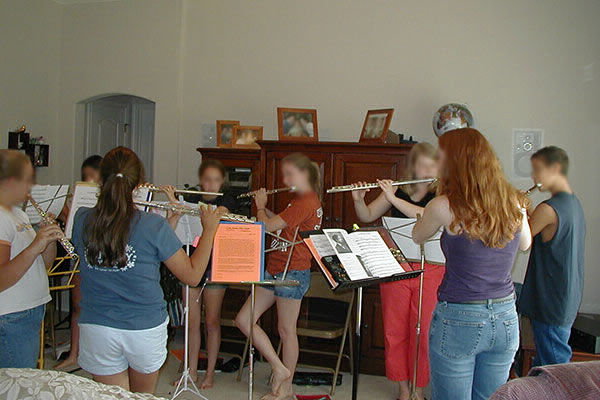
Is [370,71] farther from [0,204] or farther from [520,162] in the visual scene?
[0,204]

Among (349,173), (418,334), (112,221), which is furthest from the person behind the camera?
(349,173)

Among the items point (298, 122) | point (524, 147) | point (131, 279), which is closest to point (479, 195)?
point (131, 279)

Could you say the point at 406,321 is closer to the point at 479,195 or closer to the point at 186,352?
the point at 186,352

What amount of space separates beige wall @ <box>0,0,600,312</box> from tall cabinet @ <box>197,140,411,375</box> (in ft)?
2.71

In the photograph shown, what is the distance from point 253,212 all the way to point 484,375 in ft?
8.18

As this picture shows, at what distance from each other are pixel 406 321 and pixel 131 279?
71.6 inches

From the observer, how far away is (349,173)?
393 cm

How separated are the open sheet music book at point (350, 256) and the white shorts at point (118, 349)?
2.37 feet

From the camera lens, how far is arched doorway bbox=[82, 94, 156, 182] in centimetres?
576

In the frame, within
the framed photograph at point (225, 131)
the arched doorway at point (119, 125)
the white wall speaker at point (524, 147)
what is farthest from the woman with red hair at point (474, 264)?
the arched doorway at point (119, 125)

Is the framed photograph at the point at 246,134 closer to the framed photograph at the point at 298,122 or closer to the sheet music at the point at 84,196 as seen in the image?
the framed photograph at the point at 298,122

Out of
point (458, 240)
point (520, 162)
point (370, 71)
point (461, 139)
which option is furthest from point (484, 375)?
point (370, 71)

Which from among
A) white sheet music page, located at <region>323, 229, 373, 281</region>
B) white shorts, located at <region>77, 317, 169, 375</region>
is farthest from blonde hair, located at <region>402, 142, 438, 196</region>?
white shorts, located at <region>77, 317, 169, 375</region>

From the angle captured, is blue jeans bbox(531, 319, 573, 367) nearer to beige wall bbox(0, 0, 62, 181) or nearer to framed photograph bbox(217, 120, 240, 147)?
framed photograph bbox(217, 120, 240, 147)
